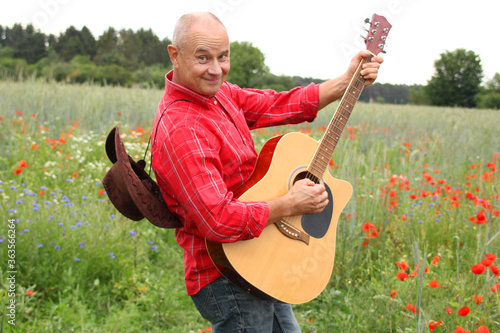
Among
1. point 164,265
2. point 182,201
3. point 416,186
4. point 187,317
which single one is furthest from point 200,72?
point 416,186

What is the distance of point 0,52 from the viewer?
2711cm

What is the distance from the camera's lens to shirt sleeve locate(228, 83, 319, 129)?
187 centimetres

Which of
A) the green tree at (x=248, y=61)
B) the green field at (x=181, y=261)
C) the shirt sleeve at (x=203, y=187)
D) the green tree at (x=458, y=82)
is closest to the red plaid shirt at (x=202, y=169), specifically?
the shirt sleeve at (x=203, y=187)

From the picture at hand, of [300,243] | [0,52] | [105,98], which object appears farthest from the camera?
[0,52]

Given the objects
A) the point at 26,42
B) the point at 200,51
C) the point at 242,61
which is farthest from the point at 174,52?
the point at 242,61

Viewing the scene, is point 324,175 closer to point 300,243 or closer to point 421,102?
point 300,243

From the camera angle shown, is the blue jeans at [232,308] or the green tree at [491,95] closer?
the blue jeans at [232,308]

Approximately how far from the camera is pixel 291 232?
5.11 ft

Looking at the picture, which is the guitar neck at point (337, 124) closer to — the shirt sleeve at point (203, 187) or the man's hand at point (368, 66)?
the man's hand at point (368, 66)

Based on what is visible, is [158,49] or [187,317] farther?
[158,49]

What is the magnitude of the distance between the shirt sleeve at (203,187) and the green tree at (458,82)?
55.5m

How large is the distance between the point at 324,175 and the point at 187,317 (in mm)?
1561

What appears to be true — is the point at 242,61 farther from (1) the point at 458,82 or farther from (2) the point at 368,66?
(2) the point at 368,66

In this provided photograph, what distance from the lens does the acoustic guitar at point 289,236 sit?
1444 millimetres
